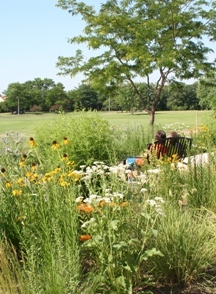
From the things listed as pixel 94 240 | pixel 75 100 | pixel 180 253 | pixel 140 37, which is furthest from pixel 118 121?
pixel 75 100

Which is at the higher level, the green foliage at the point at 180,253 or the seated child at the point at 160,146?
the seated child at the point at 160,146

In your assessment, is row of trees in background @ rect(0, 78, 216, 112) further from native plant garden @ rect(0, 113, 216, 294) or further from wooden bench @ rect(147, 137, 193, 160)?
native plant garden @ rect(0, 113, 216, 294)

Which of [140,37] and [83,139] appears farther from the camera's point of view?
[140,37]

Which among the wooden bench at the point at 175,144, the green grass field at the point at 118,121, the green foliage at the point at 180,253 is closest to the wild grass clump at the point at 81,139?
the green grass field at the point at 118,121

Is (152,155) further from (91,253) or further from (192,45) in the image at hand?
(192,45)

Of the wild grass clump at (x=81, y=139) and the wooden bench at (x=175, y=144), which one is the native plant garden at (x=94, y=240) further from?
the wooden bench at (x=175, y=144)

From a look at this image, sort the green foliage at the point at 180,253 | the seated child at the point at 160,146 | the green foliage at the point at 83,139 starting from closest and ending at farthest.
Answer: the green foliage at the point at 180,253
the seated child at the point at 160,146
the green foliage at the point at 83,139

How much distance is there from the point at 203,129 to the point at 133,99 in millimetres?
84622

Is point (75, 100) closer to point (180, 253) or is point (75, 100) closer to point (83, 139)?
point (83, 139)

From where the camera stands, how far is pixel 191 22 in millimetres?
15562

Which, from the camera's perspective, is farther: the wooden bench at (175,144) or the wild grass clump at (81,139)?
the wooden bench at (175,144)

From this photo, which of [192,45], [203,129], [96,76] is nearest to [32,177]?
[203,129]

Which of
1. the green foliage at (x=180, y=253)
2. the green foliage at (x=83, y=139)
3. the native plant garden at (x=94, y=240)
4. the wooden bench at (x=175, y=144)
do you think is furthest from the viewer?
the wooden bench at (x=175, y=144)

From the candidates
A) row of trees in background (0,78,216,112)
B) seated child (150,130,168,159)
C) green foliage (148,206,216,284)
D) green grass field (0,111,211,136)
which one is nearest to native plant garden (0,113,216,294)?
green foliage (148,206,216,284)
